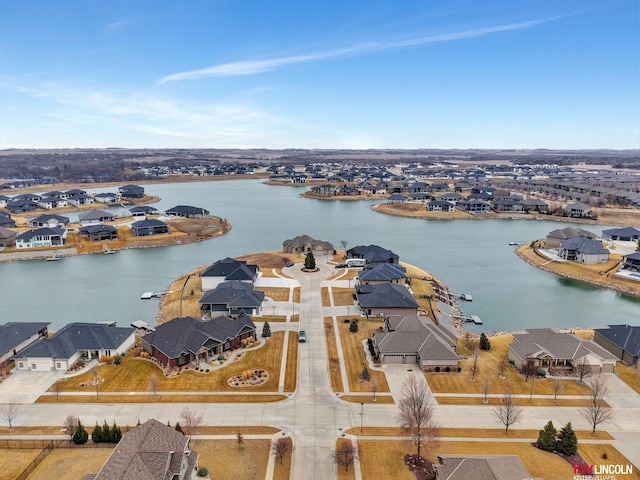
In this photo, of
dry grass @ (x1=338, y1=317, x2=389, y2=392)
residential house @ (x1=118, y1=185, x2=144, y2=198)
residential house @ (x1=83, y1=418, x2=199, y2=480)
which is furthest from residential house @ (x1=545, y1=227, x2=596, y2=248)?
residential house @ (x1=118, y1=185, x2=144, y2=198)

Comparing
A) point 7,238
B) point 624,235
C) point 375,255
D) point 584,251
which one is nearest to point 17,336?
point 375,255

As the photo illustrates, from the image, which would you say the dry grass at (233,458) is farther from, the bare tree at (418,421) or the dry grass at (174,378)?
the bare tree at (418,421)

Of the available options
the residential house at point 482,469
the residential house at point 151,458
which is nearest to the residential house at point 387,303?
the residential house at point 482,469

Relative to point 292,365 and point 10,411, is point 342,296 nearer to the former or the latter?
point 292,365

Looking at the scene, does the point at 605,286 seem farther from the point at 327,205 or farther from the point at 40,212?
the point at 40,212

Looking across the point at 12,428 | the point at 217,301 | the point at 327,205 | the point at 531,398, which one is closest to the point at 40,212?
the point at 327,205

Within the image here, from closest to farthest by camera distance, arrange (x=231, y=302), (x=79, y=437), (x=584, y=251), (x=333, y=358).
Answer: (x=79, y=437) < (x=333, y=358) < (x=231, y=302) < (x=584, y=251)
